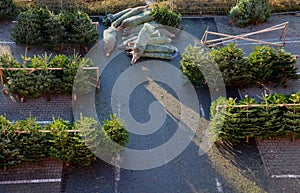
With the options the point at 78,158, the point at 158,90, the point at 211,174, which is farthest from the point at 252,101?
the point at 78,158

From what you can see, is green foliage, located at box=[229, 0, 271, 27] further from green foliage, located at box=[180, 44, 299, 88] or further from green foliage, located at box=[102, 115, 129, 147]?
green foliage, located at box=[102, 115, 129, 147]

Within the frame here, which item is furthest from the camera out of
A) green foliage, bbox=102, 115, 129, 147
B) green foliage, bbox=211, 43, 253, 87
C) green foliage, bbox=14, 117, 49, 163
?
green foliage, bbox=211, 43, 253, 87

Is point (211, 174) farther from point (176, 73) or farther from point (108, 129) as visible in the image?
point (176, 73)

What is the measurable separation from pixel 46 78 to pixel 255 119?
6221mm

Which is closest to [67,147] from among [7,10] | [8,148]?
[8,148]

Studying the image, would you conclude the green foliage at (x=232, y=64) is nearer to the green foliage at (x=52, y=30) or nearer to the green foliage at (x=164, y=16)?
the green foliage at (x=164, y=16)

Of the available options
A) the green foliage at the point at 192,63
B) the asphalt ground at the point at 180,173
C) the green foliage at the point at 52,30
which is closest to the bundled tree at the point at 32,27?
the green foliage at the point at 52,30

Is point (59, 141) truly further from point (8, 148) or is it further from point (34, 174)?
point (8, 148)

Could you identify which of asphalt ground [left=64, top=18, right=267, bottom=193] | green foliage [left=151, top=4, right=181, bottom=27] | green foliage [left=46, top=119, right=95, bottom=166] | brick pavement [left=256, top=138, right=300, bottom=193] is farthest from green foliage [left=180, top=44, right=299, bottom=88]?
green foliage [left=46, top=119, right=95, bottom=166]

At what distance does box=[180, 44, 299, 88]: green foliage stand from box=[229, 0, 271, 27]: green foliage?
364 cm

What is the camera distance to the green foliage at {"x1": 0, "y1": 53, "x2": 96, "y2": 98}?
1238 cm

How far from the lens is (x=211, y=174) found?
34.6 feet

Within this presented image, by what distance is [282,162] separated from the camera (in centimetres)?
1080

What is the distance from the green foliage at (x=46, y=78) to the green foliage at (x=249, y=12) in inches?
271
